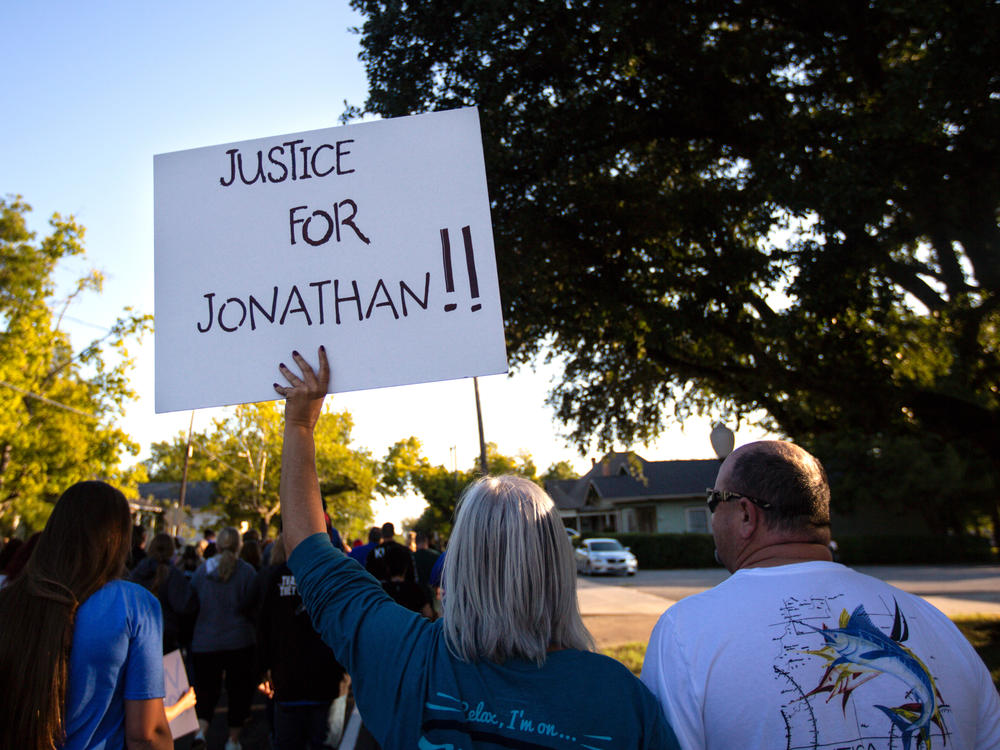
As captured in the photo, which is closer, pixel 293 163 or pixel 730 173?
pixel 293 163

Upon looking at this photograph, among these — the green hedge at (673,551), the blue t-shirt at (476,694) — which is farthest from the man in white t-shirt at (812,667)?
the green hedge at (673,551)

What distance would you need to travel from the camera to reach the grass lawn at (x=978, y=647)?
9789 millimetres

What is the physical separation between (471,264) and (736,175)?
9656 millimetres

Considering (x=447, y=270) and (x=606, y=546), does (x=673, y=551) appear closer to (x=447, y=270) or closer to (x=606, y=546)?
(x=606, y=546)

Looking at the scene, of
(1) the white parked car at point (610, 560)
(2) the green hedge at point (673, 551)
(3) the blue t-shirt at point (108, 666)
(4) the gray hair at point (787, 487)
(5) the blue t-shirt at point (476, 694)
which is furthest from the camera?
(2) the green hedge at point (673, 551)

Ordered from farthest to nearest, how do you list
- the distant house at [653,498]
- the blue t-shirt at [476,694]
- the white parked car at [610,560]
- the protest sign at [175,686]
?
the distant house at [653,498] < the white parked car at [610,560] < the protest sign at [175,686] < the blue t-shirt at [476,694]

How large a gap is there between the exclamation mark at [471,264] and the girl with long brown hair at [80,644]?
1323 mm

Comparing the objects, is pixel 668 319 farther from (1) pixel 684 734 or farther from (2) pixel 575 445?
(1) pixel 684 734

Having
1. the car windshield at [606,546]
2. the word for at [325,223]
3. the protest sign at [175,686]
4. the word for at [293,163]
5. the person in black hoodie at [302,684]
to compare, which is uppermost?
the word for at [293,163]

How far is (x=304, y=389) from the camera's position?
2100 mm

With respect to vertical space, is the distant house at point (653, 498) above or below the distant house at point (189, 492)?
below

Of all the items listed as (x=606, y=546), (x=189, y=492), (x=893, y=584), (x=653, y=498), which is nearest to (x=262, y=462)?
(x=606, y=546)

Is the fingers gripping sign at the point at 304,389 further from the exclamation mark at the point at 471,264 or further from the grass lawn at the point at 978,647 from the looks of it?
the grass lawn at the point at 978,647

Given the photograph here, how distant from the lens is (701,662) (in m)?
1.74
